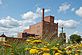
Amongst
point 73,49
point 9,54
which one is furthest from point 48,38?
point 9,54

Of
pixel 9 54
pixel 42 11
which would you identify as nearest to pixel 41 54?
pixel 9 54

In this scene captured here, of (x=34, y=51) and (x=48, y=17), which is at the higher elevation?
(x=48, y=17)

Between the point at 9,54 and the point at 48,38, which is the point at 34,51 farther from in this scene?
the point at 48,38

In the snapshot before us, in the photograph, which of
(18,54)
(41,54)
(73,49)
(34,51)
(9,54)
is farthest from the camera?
(73,49)

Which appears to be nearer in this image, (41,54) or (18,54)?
(41,54)

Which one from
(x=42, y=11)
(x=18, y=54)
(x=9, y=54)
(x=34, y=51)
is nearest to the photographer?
(x=34, y=51)

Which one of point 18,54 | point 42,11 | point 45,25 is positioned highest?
point 42,11

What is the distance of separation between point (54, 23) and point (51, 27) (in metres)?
2.05

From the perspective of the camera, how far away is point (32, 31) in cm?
6831

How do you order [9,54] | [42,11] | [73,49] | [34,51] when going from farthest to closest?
[42,11]
[73,49]
[9,54]
[34,51]

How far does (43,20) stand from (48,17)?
9.18 feet

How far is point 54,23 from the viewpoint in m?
68.2

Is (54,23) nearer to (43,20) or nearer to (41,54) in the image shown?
(43,20)

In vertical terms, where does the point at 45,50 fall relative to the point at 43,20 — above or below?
below
